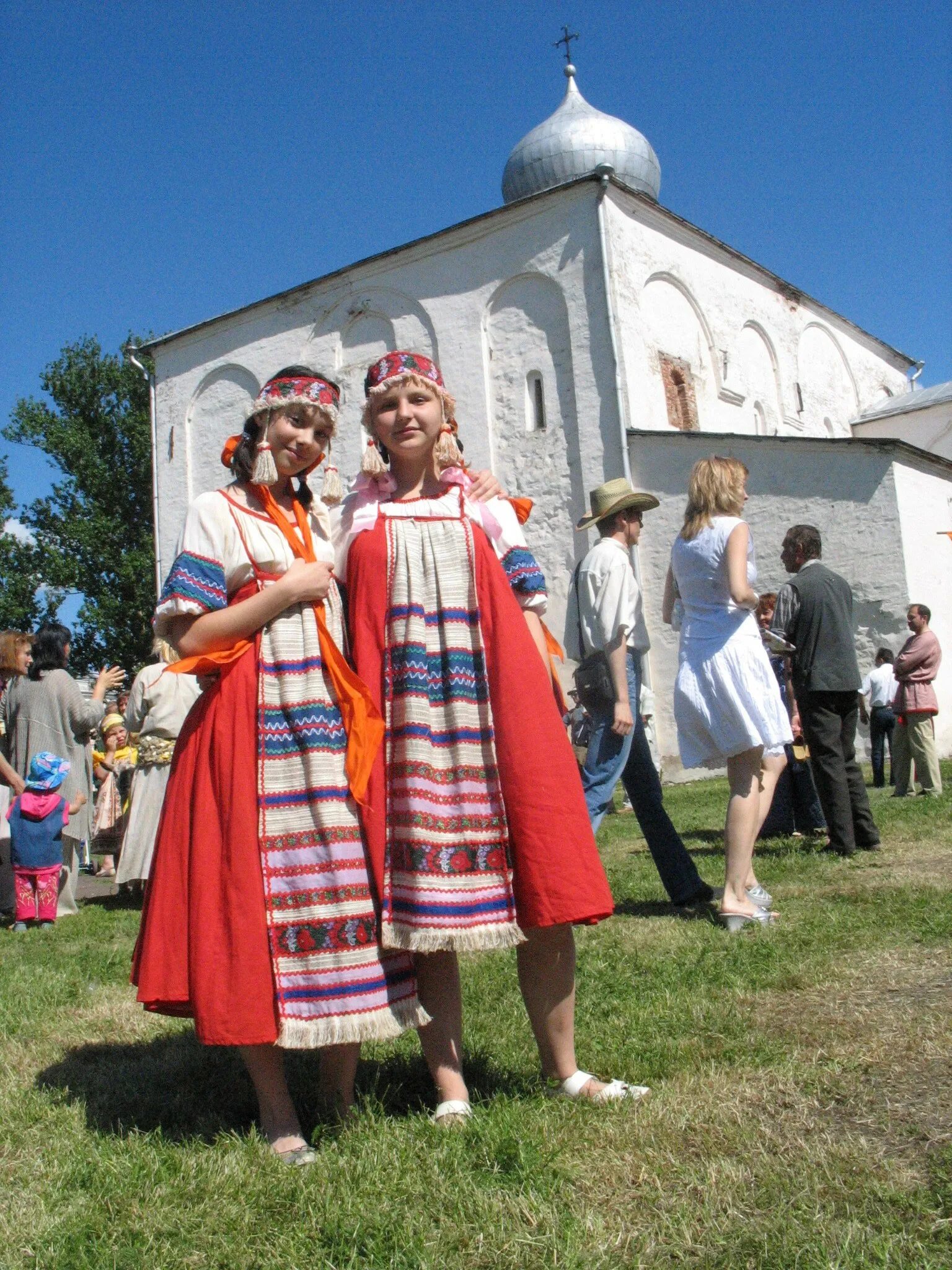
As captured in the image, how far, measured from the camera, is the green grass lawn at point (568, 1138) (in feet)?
6.80

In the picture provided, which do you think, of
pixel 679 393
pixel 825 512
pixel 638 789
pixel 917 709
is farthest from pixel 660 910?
pixel 679 393

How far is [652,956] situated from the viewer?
4.25 meters

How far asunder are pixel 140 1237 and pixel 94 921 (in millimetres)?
5349

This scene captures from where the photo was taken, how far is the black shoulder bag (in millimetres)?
5602

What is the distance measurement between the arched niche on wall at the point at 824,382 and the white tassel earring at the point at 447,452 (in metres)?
20.8

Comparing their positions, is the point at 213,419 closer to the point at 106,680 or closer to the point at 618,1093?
the point at 106,680

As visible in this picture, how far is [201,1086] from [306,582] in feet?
5.12

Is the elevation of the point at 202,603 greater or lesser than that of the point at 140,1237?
greater

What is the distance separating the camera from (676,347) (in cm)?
1916

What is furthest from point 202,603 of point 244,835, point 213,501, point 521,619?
point 521,619

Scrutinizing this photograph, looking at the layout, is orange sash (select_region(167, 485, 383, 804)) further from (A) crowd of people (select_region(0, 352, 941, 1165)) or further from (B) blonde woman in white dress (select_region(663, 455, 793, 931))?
(B) blonde woman in white dress (select_region(663, 455, 793, 931))

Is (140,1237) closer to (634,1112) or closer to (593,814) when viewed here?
(634,1112)

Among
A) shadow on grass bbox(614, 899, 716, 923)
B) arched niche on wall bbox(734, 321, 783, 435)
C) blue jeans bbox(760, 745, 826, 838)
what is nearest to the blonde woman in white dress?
shadow on grass bbox(614, 899, 716, 923)

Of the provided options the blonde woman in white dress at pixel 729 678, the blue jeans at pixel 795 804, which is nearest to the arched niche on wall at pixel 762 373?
the blue jeans at pixel 795 804
